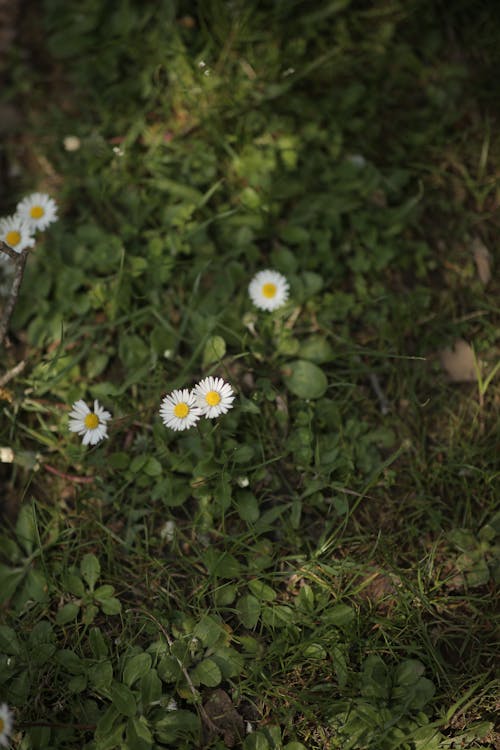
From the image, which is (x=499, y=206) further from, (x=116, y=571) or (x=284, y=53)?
(x=116, y=571)

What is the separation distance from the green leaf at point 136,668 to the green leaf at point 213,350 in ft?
2.67

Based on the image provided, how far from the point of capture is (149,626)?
1.64m

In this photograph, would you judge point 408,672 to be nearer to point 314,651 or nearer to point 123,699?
point 314,651

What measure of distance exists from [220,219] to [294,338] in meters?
0.48

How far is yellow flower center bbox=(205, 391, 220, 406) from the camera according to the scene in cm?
169

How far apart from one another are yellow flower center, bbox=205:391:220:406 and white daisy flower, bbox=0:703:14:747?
867 mm

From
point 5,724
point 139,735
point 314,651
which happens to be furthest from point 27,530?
point 314,651

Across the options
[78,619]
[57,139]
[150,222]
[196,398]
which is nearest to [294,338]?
[196,398]

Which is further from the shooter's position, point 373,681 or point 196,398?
point 196,398

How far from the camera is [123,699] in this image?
4.99 ft

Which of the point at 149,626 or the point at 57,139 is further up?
the point at 57,139

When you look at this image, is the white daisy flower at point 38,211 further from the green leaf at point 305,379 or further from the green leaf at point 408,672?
the green leaf at point 408,672

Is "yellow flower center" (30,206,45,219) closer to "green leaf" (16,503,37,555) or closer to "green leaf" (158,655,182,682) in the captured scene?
"green leaf" (16,503,37,555)

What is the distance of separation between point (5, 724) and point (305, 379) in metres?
1.17
